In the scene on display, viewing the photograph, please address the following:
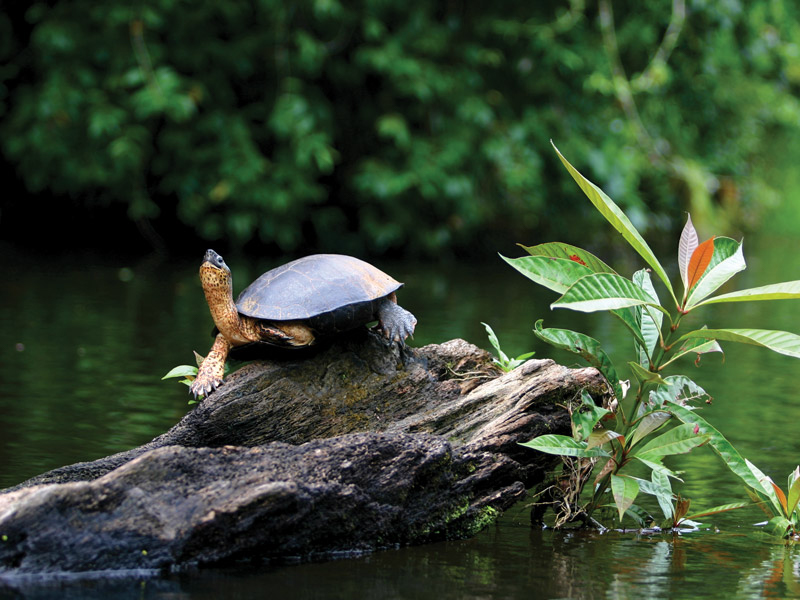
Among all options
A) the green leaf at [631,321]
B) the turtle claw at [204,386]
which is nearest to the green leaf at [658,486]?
the green leaf at [631,321]

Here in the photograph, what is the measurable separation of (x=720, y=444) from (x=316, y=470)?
1.29m

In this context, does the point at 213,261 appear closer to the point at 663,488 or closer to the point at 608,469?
the point at 608,469

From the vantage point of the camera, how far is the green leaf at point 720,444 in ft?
10.3

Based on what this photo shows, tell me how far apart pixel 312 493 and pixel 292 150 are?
9.86 metres

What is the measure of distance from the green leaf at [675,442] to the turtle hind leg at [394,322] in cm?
96

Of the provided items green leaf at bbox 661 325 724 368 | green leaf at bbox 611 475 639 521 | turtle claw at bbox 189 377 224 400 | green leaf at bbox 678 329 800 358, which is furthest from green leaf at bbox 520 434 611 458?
turtle claw at bbox 189 377 224 400

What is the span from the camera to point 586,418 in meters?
3.16

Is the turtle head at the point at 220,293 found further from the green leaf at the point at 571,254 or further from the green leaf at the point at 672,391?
the green leaf at the point at 672,391

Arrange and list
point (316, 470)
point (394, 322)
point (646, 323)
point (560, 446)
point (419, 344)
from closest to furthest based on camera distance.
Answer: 1. point (316, 470)
2. point (560, 446)
3. point (646, 323)
4. point (394, 322)
5. point (419, 344)

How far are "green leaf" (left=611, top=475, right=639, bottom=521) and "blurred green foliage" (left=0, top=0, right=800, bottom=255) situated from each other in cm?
888

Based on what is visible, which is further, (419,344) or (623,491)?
(419,344)

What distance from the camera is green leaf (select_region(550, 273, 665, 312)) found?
2789 mm

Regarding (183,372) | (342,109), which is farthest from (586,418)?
(342,109)

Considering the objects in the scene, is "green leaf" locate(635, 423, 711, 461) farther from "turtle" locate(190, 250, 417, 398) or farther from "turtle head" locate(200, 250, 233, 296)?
"turtle head" locate(200, 250, 233, 296)
